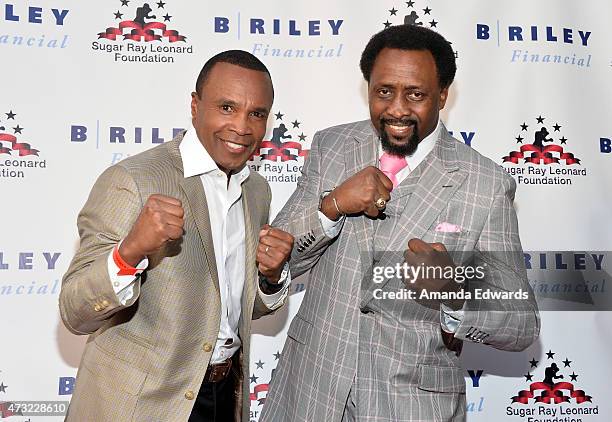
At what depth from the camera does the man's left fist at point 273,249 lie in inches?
64.1

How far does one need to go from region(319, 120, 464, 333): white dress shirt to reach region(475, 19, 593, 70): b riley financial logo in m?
1.13

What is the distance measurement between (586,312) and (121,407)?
2.09m

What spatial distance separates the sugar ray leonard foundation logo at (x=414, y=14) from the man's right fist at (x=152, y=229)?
5.68 ft

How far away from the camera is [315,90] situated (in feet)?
9.04

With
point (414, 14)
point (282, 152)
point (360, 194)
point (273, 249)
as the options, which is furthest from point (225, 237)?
point (414, 14)

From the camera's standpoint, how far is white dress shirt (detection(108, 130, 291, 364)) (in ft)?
5.52

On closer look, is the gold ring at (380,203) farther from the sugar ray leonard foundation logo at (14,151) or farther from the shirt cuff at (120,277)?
the sugar ray leonard foundation logo at (14,151)

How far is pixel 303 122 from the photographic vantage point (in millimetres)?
2758

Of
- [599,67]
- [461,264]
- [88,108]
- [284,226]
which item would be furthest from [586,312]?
[88,108]

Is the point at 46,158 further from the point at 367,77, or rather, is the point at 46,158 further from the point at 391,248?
the point at 391,248

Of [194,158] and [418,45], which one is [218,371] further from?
[418,45]

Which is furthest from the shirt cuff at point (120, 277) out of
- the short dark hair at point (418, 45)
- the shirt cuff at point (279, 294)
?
the short dark hair at point (418, 45)

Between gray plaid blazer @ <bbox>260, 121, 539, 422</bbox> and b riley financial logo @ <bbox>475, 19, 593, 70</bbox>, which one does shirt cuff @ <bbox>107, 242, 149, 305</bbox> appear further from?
b riley financial logo @ <bbox>475, 19, 593, 70</bbox>

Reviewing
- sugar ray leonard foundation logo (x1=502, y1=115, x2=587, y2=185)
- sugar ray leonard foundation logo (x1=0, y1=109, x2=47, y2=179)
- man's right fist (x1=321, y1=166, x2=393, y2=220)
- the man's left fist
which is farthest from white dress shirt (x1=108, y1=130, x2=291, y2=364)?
sugar ray leonard foundation logo (x1=502, y1=115, x2=587, y2=185)
